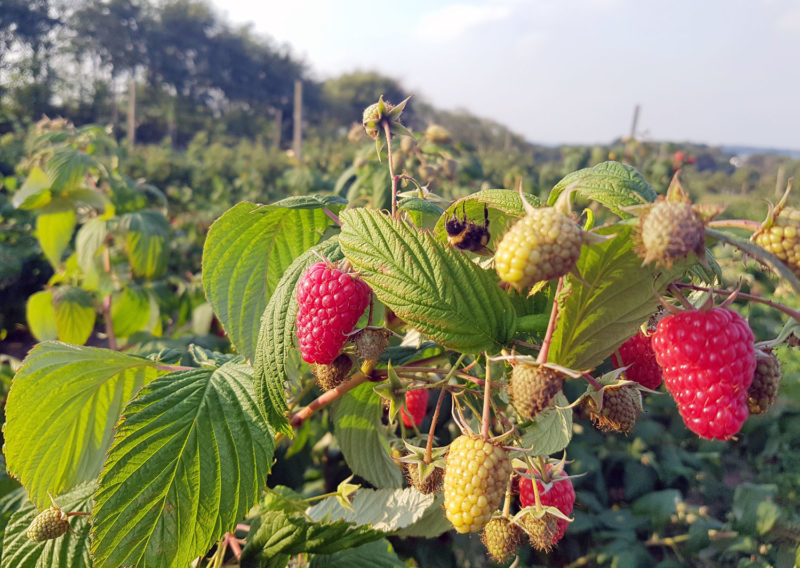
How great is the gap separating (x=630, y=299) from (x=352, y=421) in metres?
0.61

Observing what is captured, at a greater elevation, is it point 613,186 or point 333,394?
point 613,186

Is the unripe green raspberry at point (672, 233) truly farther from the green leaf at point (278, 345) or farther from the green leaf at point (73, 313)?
the green leaf at point (73, 313)

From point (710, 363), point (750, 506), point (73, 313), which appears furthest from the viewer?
point (73, 313)

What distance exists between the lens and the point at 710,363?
567 millimetres

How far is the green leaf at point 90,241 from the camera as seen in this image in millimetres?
2549

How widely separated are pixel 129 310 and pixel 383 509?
219 cm

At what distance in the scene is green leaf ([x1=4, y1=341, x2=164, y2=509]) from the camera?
2.86ft

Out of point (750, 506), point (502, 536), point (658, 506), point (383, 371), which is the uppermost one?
point (383, 371)

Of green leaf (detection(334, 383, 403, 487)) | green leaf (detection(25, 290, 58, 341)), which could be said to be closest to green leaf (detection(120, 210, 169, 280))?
green leaf (detection(25, 290, 58, 341))

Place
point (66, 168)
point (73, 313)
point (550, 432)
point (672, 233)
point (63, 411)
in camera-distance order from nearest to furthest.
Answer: point (672, 233) < point (550, 432) < point (63, 411) < point (66, 168) < point (73, 313)

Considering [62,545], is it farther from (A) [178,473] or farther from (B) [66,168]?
(B) [66,168]

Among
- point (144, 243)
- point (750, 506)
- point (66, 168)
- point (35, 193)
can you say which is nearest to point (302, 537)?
point (144, 243)

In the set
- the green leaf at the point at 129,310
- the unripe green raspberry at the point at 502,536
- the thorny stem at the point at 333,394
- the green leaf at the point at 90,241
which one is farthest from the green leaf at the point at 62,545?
the green leaf at the point at 129,310

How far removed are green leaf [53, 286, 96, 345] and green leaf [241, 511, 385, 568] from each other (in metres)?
2.00
